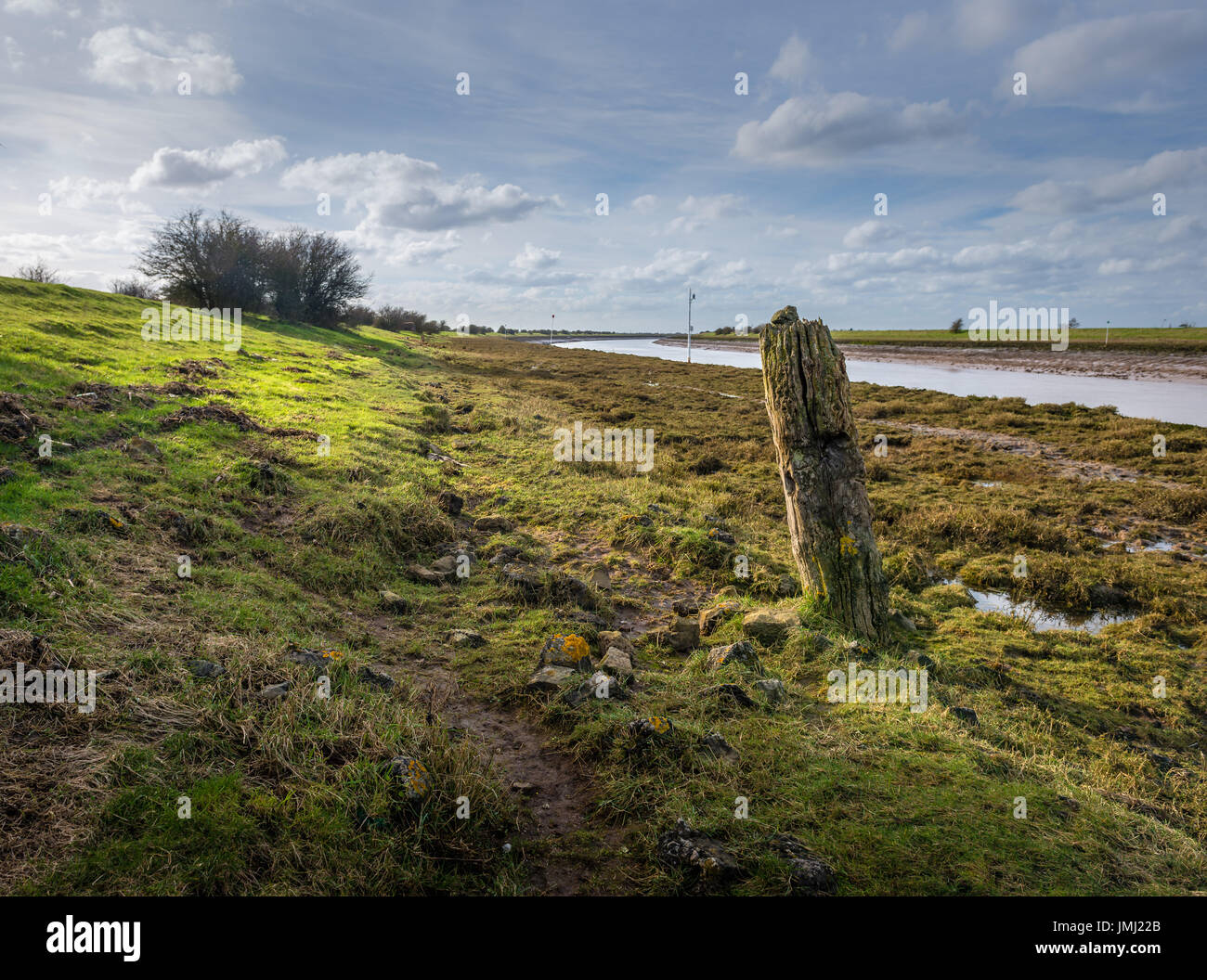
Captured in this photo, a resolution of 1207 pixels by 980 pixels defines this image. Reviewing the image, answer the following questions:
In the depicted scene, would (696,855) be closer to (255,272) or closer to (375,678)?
(375,678)

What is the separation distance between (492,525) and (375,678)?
235 inches

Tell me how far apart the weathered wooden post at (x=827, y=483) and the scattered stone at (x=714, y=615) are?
1.03m

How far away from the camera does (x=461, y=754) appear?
4.37 meters

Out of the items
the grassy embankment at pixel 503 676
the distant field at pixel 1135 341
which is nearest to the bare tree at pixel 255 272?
the grassy embankment at pixel 503 676

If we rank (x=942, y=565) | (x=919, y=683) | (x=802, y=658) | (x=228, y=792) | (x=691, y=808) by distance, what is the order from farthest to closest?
(x=942, y=565), (x=802, y=658), (x=919, y=683), (x=691, y=808), (x=228, y=792)

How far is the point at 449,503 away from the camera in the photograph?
11844 mm

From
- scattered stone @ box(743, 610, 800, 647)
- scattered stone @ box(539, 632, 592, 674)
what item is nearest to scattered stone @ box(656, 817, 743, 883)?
scattered stone @ box(539, 632, 592, 674)

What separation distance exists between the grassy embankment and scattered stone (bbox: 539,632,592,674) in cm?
27

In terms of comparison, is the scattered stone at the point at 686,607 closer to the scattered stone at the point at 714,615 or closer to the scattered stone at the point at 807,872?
the scattered stone at the point at 714,615

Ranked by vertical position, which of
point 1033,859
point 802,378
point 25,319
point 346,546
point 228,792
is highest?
point 25,319

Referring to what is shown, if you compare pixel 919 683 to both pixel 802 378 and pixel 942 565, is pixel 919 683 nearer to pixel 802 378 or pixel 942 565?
pixel 802 378

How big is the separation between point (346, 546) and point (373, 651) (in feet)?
9.34

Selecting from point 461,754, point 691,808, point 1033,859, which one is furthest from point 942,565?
point 461,754

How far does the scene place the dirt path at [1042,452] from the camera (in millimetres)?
17234
